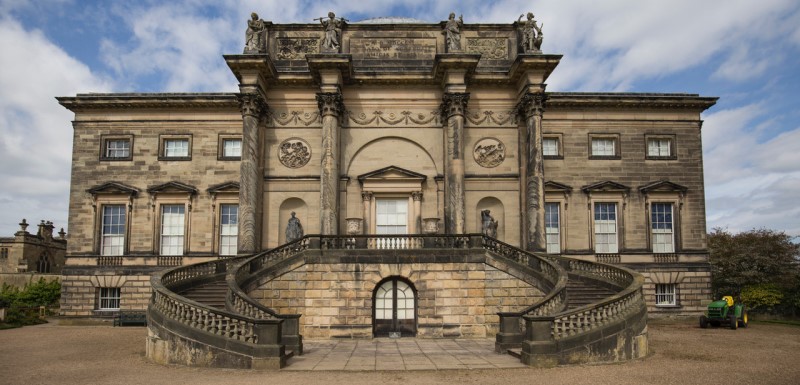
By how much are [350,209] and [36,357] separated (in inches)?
504

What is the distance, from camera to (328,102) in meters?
24.3

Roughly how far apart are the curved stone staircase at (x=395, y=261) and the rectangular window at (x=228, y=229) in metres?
5.47

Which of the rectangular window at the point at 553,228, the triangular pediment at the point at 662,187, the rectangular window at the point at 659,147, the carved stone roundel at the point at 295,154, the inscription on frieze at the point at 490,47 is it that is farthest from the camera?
the rectangular window at the point at 659,147

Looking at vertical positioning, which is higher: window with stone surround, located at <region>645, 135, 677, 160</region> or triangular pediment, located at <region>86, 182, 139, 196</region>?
window with stone surround, located at <region>645, 135, 677, 160</region>

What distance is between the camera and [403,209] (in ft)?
82.9

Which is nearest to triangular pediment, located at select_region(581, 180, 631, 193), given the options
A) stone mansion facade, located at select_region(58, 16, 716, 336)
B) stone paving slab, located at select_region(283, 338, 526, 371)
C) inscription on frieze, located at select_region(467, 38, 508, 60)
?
Answer: stone mansion facade, located at select_region(58, 16, 716, 336)

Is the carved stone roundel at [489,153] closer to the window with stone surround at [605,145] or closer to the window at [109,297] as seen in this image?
the window with stone surround at [605,145]

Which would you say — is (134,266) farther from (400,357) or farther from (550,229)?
(550,229)

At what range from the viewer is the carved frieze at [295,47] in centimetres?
2608

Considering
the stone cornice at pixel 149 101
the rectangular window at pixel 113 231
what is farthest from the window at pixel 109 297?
the stone cornice at pixel 149 101

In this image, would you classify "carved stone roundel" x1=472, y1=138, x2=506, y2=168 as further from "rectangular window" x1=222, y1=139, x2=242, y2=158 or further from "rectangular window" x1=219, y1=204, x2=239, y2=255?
"rectangular window" x1=219, y1=204, x2=239, y2=255

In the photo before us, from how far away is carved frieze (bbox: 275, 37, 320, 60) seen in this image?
26.1m

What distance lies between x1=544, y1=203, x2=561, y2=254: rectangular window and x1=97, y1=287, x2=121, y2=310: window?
66.4 feet

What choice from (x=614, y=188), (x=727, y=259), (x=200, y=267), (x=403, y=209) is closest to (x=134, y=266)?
(x=200, y=267)
